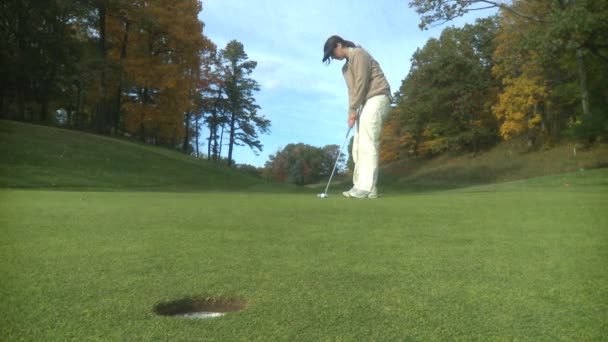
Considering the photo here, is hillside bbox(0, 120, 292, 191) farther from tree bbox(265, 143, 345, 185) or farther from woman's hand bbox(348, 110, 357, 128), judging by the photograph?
tree bbox(265, 143, 345, 185)

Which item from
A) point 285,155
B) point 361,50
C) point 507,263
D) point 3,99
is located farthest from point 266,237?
point 285,155

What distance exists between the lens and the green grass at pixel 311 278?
63.9 inches

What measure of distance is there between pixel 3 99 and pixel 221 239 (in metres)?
33.9

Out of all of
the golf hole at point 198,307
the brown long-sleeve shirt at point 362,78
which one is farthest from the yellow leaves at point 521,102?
the golf hole at point 198,307

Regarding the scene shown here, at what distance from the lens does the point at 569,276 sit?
2229 millimetres

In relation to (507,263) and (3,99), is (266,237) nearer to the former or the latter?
(507,263)

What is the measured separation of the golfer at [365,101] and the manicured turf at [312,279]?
3983mm

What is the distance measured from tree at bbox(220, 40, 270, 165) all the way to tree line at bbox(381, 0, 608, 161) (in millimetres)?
15144

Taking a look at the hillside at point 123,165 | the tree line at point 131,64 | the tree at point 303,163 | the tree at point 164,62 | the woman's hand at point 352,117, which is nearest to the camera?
the woman's hand at point 352,117

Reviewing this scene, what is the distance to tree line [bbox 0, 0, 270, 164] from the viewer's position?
25.5m

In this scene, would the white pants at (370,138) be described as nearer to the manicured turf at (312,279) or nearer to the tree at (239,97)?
the manicured turf at (312,279)

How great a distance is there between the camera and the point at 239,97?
32812mm

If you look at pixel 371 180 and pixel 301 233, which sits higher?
pixel 371 180

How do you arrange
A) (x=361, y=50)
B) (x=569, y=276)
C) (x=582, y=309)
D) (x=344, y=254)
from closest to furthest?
1. (x=582, y=309)
2. (x=569, y=276)
3. (x=344, y=254)
4. (x=361, y=50)
